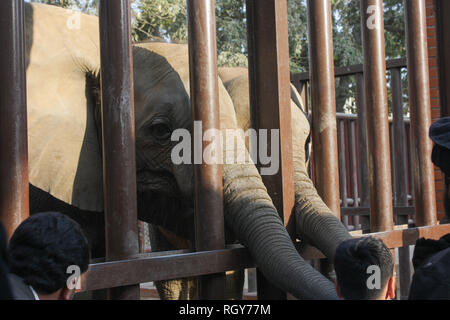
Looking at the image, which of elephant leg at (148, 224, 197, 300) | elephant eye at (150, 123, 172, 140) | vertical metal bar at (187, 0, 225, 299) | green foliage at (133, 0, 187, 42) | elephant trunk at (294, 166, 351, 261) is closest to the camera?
vertical metal bar at (187, 0, 225, 299)

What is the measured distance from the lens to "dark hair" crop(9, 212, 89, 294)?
1461 mm

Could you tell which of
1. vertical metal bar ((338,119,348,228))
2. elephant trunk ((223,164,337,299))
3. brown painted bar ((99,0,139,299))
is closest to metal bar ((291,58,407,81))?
vertical metal bar ((338,119,348,228))

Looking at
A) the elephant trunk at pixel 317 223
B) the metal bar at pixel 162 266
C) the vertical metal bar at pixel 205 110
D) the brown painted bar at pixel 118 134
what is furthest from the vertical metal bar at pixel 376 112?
the brown painted bar at pixel 118 134

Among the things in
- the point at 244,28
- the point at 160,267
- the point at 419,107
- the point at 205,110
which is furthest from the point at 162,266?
the point at 244,28

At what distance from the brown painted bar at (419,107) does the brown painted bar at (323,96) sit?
0.78m

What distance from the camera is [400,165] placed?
5707 mm

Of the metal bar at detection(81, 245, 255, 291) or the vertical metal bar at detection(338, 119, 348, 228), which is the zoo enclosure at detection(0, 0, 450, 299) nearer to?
the metal bar at detection(81, 245, 255, 291)

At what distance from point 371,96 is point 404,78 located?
41.6ft

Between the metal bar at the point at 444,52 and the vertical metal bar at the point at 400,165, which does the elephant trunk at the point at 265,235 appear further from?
the vertical metal bar at the point at 400,165

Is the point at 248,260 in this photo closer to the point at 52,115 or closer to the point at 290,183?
the point at 290,183

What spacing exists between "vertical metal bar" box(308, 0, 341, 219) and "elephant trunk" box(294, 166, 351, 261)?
12 cm

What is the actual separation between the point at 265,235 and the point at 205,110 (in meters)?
0.54

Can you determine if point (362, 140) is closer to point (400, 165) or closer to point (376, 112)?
point (400, 165)
